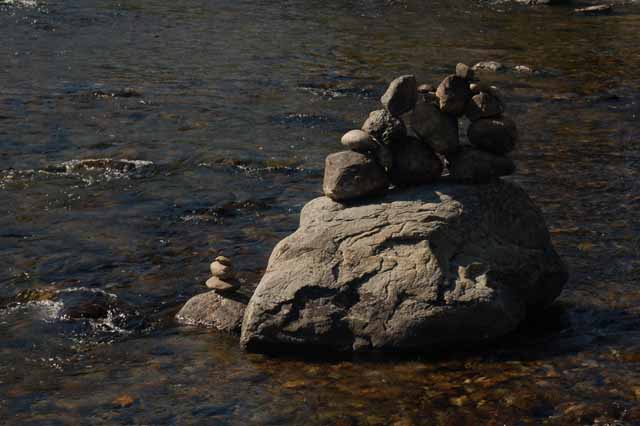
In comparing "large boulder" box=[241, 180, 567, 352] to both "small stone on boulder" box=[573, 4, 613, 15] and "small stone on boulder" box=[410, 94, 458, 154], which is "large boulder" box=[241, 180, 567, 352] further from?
"small stone on boulder" box=[573, 4, 613, 15]

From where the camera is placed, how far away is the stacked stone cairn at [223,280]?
11234mm

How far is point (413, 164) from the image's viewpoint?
1097 centimetres

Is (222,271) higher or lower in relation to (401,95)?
lower

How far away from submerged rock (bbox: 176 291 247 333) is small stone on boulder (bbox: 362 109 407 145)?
2336 mm

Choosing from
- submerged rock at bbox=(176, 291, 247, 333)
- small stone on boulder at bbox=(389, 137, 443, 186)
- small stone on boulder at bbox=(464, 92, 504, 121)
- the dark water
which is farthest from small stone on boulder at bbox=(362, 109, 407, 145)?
the dark water

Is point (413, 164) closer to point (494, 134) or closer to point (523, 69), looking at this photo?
point (494, 134)

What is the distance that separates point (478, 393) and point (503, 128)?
3.27 metres

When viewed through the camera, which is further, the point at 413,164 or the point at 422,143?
the point at 422,143

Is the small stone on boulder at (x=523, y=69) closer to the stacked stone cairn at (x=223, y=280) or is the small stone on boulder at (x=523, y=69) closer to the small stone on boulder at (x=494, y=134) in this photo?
the small stone on boulder at (x=494, y=134)

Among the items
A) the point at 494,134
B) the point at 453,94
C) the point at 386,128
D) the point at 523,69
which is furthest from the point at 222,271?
the point at 523,69

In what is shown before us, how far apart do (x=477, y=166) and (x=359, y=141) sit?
1.32m

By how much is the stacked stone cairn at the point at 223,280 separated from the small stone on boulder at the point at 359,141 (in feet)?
6.32

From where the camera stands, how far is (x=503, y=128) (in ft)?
36.6

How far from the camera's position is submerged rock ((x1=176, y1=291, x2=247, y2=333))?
1101cm
